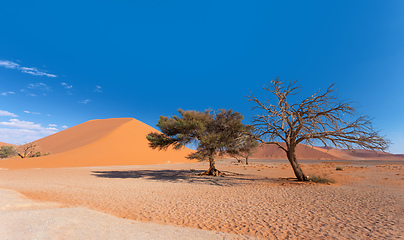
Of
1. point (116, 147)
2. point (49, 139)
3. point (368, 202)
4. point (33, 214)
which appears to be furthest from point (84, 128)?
point (368, 202)

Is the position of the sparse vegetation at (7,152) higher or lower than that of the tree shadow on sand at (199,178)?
higher

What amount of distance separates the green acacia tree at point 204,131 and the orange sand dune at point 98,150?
83.5 ft

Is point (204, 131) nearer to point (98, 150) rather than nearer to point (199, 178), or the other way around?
point (199, 178)

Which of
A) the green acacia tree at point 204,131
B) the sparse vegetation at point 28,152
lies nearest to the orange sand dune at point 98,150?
the sparse vegetation at point 28,152

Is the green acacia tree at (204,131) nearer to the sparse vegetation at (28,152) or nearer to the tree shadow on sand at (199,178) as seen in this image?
the tree shadow on sand at (199,178)

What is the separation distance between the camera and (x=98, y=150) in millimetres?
47625

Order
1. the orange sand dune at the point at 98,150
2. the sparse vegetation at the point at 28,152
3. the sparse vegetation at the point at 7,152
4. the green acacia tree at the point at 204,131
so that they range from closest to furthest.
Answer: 1. the green acacia tree at the point at 204,131
2. the orange sand dune at the point at 98,150
3. the sparse vegetation at the point at 28,152
4. the sparse vegetation at the point at 7,152

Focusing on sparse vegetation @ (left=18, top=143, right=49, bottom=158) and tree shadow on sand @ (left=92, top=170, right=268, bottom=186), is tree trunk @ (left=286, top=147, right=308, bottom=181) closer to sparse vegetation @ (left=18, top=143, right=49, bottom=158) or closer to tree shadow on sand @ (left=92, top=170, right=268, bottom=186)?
tree shadow on sand @ (left=92, top=170, right=268, bottom=186)

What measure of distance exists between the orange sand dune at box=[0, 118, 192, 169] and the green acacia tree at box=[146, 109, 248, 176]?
83.5 ft

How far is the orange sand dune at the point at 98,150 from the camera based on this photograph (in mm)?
35688

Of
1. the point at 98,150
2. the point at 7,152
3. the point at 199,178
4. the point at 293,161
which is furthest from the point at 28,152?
the point at 293,161

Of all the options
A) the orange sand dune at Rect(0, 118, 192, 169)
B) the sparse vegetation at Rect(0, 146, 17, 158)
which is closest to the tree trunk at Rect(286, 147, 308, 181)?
the orange sand dune at Rect(0, 118, 192, 169)

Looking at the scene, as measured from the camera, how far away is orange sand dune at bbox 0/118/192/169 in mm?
35688

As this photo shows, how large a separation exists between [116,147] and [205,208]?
165 ft
